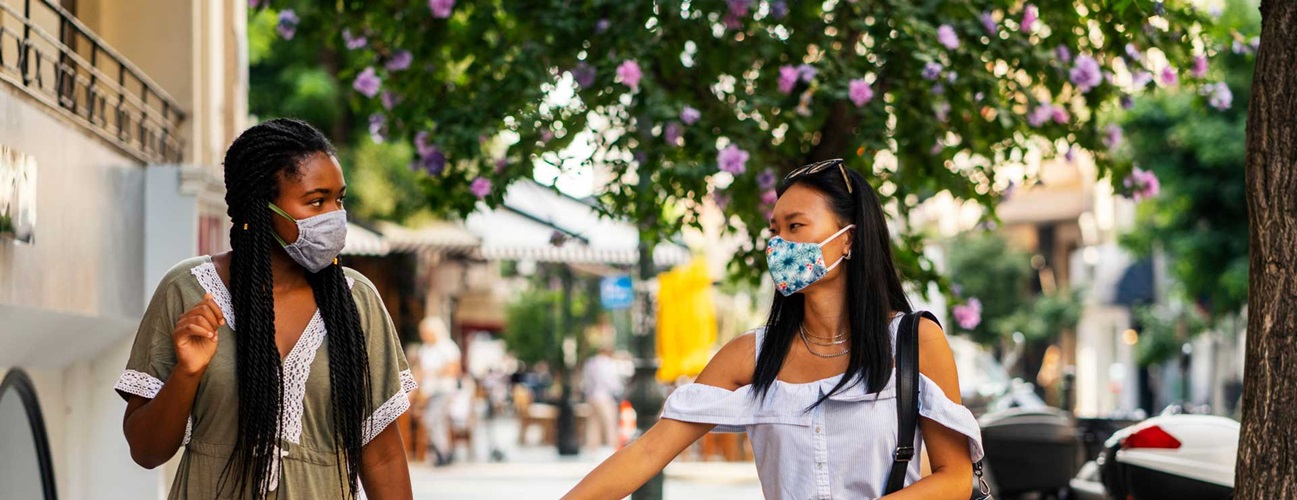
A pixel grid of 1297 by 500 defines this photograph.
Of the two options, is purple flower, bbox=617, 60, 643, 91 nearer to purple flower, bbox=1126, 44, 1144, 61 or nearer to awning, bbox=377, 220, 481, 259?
purple flower, bbox=1126, 44, 1144, 61

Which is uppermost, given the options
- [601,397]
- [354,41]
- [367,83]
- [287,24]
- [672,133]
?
[287,24]

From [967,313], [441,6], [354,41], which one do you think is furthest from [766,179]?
[354,41]

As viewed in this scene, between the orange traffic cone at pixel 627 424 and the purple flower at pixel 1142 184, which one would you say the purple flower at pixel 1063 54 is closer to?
the purple flower at pixel 1142 184

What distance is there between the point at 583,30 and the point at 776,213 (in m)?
4.98

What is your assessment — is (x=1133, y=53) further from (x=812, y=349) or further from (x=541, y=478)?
(x=541, y=478)

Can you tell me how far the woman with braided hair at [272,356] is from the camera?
3.54m

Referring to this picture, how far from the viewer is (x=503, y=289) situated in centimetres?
4975

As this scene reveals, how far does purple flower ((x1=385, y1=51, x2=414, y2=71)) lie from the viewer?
9.55 metres

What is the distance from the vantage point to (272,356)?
11.8 ft

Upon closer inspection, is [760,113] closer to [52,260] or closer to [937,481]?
[52,260]

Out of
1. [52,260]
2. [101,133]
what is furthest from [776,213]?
[101,133]

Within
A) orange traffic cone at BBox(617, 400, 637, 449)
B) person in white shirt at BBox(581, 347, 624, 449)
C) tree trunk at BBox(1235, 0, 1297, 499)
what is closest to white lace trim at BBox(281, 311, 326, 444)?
tree trunk at BBox(1235, 0, 1297, 499)

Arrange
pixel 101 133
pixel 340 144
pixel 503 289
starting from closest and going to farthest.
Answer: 1. pixel 101 133
2. pixel 340 144
3. pixel 503 289

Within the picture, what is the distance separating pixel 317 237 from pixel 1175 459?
18.8ft
